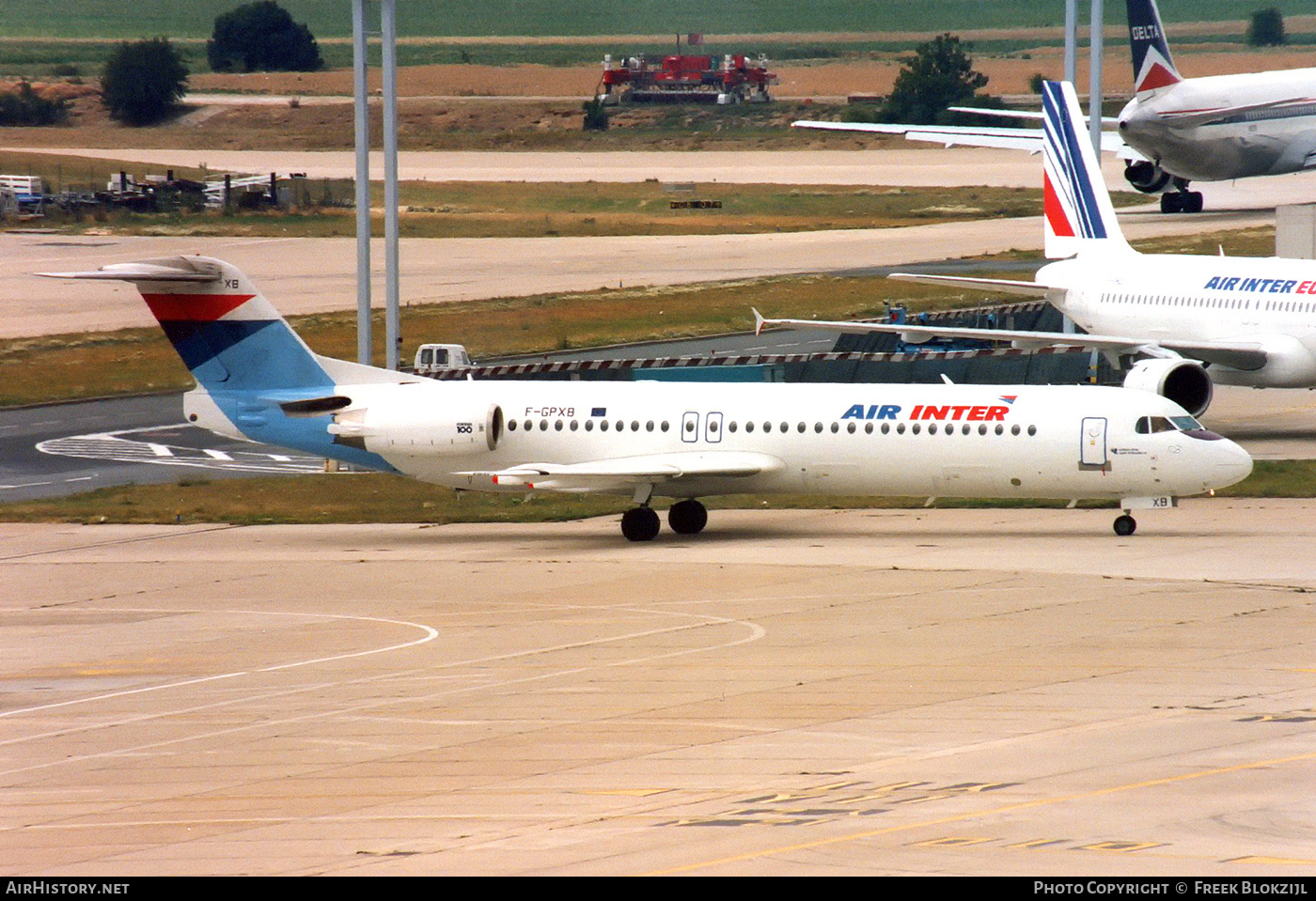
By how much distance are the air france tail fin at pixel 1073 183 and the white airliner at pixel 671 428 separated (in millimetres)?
15659

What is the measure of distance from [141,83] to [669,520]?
113893mm

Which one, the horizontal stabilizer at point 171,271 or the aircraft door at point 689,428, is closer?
the horizontal stabilizer at point 171,271

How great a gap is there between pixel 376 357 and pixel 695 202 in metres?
48.9

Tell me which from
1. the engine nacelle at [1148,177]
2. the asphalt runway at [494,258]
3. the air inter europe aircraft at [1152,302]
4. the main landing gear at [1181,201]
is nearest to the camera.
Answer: the air inter europe aircraft at [1152,302]

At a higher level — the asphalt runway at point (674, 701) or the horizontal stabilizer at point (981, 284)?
the horizontal stabilizer at point (981, 284)

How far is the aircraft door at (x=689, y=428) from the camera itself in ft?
128

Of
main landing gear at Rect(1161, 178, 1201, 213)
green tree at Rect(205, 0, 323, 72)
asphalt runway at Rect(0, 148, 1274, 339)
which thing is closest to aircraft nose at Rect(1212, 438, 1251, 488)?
asphalt runway at Rect(0, 148, 1274, 339)

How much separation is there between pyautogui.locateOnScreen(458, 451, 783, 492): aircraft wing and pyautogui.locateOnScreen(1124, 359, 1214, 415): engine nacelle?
10645 mm

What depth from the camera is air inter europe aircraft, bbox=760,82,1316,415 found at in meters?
Result: 47.1

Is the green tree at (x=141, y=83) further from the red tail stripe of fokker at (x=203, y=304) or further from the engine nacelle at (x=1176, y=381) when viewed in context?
the engine nacelle at (x=1176, y=381)

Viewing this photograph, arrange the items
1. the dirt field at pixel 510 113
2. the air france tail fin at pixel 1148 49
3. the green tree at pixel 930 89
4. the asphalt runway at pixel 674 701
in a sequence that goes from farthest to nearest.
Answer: the dirt field at pixel 510 113 < the green tree at pixel 930 89 < the air france tail fin at pixel 1148 49 < the asphalt runway at pixel 674 701

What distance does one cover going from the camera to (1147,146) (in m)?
92.4

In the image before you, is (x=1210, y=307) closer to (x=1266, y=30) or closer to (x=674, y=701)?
(x=674, y=701)

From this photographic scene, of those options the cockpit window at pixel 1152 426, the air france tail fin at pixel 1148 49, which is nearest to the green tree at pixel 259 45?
→ the air france tail fin at pixel 1148 49
